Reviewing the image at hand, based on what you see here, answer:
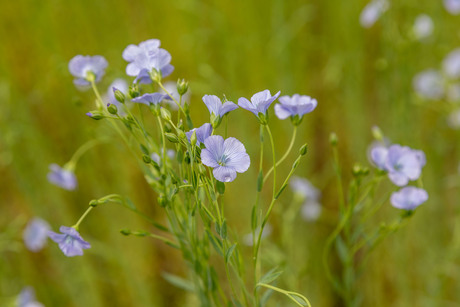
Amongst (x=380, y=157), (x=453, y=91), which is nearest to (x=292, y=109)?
(x=380, y=157)

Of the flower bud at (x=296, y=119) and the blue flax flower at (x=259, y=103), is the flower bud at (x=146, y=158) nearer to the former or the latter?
the blue flax flower at (x=259, y=103)

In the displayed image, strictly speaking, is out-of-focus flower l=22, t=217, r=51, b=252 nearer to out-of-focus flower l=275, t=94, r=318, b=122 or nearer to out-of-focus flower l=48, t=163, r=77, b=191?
out-of-focus flower l=48, t=163, r=77, b=191

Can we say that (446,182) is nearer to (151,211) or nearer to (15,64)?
(151,211)

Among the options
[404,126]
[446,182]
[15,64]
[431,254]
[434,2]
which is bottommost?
[431,254]

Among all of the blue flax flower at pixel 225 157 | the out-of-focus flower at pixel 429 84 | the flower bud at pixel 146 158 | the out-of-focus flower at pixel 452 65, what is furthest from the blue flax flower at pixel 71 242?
the out-of-focus flower at pixel 452 65

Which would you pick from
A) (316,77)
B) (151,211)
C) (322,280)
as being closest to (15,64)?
(151,211)

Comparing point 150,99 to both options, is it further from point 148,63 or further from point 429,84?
point 429,84

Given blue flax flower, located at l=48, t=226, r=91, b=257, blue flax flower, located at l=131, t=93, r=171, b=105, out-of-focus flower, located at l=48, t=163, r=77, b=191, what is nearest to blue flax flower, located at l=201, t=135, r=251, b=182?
blue flax flower, located at l=131, t=93, r=171, b=105
